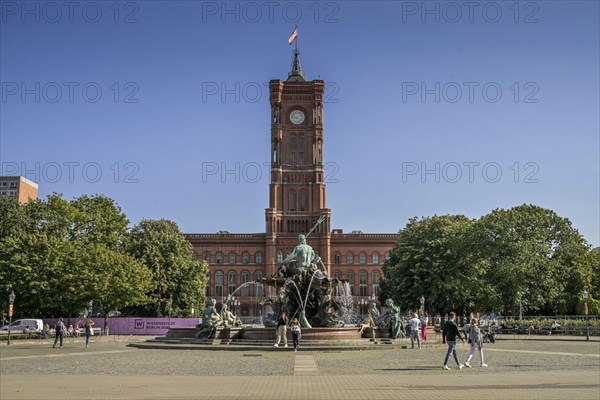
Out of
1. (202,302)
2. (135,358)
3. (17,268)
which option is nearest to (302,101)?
(202,302)

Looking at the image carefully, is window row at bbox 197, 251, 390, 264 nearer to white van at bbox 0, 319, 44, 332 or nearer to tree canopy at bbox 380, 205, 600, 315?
tree canopy at bbox 380, 205, 600, 315

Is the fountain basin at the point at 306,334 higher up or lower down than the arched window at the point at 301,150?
lower down

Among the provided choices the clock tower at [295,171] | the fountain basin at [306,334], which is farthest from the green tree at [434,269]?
the clock tower at [295,171]

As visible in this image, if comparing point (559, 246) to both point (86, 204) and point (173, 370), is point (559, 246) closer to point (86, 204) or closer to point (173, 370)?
point (86, 204)

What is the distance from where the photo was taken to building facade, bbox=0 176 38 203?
16525 centimetres

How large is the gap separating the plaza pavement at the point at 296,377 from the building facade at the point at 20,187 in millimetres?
141944

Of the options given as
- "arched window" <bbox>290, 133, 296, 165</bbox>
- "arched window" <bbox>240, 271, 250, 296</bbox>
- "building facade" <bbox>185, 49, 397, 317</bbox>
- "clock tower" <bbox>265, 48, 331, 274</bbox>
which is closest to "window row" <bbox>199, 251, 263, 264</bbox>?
"building facade" <bbox>185, 49, 397, 317</bbox>

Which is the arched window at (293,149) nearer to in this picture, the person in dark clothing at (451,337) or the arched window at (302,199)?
the arched window at (302,199)

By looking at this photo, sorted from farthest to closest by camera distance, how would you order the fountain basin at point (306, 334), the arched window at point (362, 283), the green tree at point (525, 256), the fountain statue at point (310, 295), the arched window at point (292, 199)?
1. the arched window at point (292, 199)
2. the arched window at point (362, 283)
3. the green tree at point (525, 256)
4. the fountain statue at point (310, 295)
5. the fountain basin at point (306, 334)

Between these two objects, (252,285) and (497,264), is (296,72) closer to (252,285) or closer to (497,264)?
(252,285)

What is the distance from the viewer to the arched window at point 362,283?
119m

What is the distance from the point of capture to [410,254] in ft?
212

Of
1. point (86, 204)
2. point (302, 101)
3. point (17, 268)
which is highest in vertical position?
point (302, 101)

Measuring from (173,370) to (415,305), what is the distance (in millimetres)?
48173
